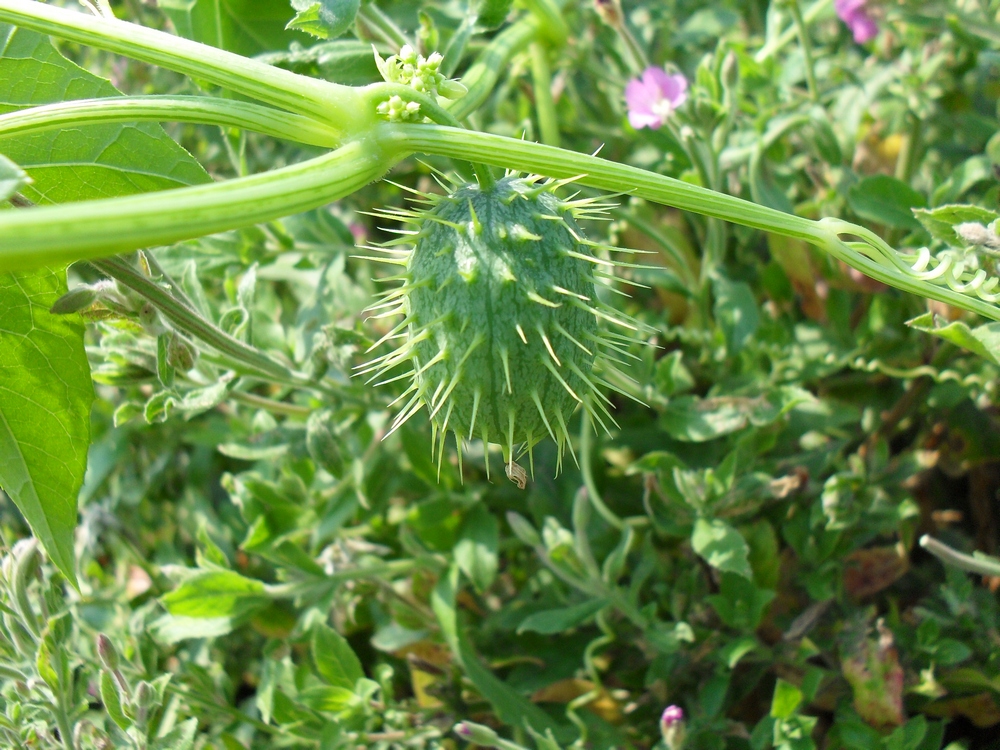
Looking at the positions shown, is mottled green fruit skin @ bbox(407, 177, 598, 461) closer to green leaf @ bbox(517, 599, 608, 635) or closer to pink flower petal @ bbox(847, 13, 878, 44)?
green leaf @ bbox(517, 599, 608, 635)

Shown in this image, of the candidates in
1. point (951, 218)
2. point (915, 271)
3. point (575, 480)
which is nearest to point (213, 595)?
point (575, 480)

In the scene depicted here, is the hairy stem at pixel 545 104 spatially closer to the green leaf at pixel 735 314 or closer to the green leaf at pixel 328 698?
the green leaf at pixel 735 314

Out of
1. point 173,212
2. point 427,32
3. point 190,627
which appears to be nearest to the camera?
point 173,212

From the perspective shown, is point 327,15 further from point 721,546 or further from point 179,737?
point 179,737

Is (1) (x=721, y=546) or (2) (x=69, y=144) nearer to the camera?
(2) (x=69, y=144)

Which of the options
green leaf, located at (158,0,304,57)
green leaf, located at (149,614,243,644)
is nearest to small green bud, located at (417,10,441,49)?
green leaf, located at (158,0,304,57)

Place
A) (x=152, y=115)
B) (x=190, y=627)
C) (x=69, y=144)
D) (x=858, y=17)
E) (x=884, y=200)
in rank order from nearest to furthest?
1. (x=152, y=115)
2. (x=69, y=144)
3. (x=190, y=627)
4. (x=884, y=200)
5. (x=858, y=17)
